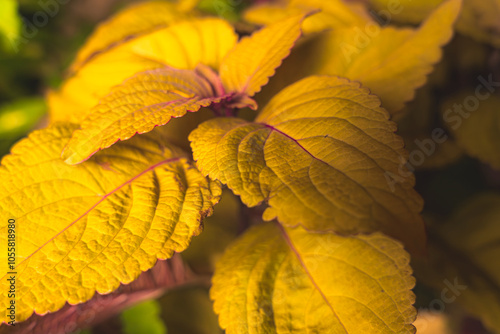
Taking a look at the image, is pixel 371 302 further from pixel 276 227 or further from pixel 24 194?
pixel 24 194

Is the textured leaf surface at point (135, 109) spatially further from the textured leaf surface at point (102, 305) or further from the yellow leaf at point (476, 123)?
the yellow leaf at point (476, 123)

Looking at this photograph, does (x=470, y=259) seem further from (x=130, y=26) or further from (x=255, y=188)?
(x=130, y=26)

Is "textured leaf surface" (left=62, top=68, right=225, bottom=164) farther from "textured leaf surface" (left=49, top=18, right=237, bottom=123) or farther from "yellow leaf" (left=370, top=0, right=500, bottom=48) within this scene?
"yellow leaf" (left=370, top=0, right=500, bottom=48)

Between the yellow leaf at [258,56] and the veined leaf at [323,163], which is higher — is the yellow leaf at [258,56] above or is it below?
above

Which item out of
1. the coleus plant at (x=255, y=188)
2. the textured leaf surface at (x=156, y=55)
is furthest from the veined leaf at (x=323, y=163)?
the textured leaf surface at (x=156, y=55)

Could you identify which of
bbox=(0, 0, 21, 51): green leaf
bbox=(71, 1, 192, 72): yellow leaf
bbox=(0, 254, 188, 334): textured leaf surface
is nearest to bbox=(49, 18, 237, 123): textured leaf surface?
bbox=(71, 1, 192, 72): yellow leaf

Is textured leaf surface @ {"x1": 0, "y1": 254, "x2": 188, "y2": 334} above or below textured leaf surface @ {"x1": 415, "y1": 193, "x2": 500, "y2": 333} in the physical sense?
above
